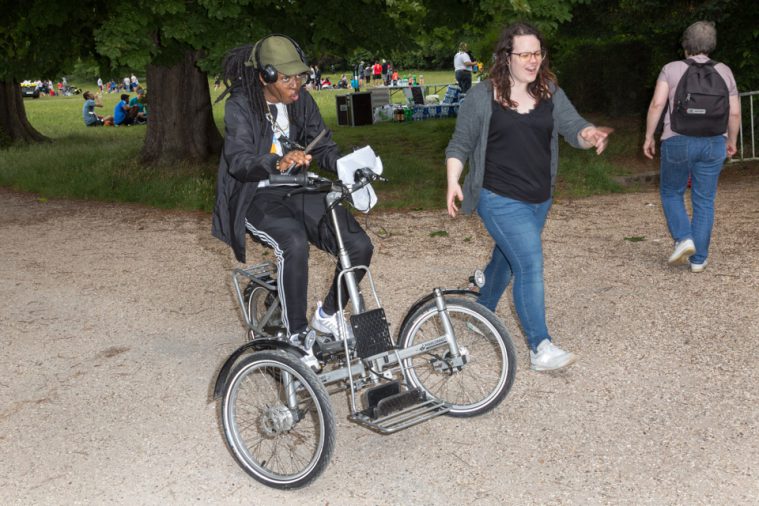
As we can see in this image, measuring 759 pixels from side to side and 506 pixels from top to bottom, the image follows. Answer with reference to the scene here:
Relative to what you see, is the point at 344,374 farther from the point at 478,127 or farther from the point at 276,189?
the point at 478,127

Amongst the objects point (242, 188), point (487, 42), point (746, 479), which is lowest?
point (746, 479)

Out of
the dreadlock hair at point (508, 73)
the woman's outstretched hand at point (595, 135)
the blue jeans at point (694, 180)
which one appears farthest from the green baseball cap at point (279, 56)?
the blue jeans at point (694, 180)

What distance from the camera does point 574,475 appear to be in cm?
416

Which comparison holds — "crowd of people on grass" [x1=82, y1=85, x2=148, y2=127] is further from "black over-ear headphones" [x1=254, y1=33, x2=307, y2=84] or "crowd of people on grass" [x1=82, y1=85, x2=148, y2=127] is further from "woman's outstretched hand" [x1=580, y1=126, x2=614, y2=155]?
"woman's outstretched hand" [x1=580, y1=126, x2=614, y2=155]

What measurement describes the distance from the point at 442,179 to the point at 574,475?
32.8ft

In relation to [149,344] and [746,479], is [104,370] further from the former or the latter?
[746,479]

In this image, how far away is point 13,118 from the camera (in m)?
22.6

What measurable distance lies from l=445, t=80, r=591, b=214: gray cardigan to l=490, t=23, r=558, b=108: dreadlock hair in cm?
8

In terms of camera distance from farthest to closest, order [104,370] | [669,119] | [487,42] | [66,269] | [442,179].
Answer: [442,179] → [487,42] → [66,269] → [669,119] → [104,370]

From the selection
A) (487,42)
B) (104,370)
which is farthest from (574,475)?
(487,42)

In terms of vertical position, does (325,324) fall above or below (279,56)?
below

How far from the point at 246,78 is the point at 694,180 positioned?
4138 millimetres

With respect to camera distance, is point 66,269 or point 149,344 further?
point 66,269

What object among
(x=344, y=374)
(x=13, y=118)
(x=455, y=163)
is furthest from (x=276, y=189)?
(x=13, y=118)
